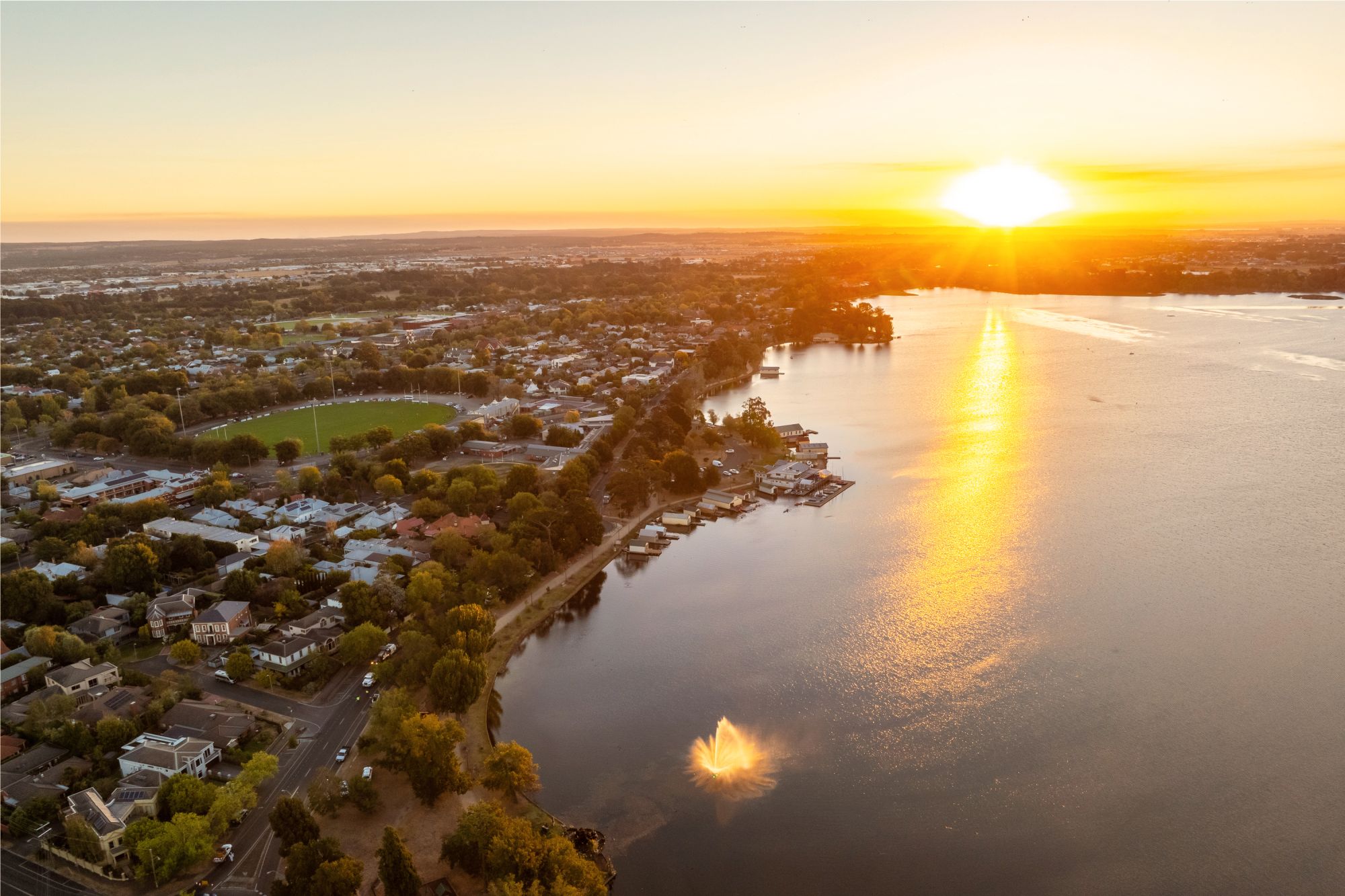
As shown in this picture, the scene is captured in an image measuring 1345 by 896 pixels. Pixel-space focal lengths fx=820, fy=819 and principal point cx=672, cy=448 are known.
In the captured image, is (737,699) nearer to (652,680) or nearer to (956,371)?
(652,680)

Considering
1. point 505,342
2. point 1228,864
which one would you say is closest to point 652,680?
point 1228,864

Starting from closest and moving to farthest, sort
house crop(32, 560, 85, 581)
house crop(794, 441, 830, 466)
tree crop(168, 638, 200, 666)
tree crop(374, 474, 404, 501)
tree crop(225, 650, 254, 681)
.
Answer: tree crop(225, 650, 254, 681) < tree crop(168, 638, 200, 666) < house crop(32, 560, 85, 581) < tree crop(374, 474, 404, 501) < house crop(794, 441, 830, 466)

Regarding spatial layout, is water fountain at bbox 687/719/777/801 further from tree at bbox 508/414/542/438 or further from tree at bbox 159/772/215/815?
tree at bbox 508/414/542/438

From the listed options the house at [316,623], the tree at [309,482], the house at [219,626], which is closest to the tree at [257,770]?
the house at [316,623]

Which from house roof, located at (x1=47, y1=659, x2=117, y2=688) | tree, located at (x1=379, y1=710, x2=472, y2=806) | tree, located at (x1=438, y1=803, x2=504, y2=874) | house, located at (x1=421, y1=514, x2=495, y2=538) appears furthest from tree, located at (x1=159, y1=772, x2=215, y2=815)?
house, located at (x1=421, y1=514, x2=495, y2=538)

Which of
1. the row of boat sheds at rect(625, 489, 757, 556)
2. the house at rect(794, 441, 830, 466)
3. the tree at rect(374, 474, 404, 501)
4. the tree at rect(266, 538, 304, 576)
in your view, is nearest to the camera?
the tree at rect(266, 538, 304, 576)

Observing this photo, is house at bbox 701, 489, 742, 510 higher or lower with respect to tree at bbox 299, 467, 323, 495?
lower

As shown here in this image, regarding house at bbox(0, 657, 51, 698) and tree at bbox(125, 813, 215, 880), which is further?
house at bbox(0, 657, 51, 698)
